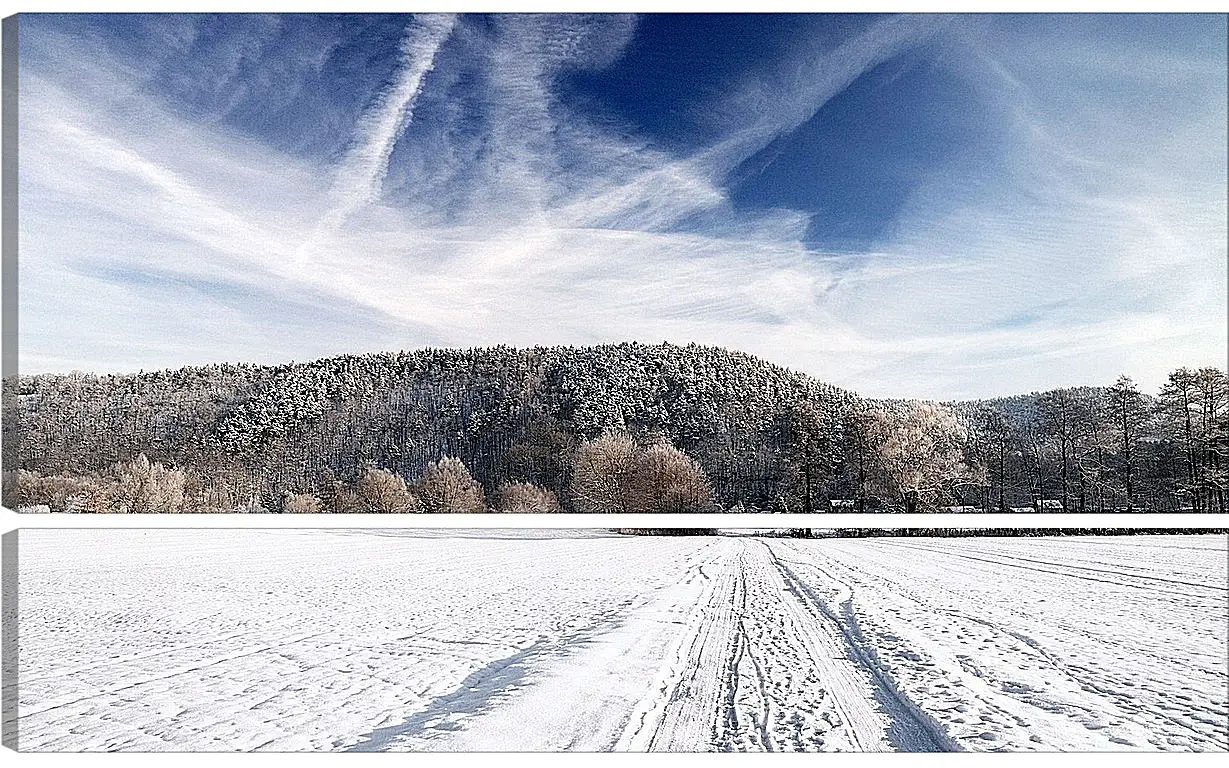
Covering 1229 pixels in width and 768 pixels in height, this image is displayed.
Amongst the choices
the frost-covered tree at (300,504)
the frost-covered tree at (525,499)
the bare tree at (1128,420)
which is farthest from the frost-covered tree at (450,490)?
the bare tree at (1128,420)

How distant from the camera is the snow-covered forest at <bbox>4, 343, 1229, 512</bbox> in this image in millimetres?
10930

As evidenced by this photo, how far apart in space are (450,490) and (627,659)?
28.6ft

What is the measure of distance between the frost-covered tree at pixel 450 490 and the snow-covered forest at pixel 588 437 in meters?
0.02

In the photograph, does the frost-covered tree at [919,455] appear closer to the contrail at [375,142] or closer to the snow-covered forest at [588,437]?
the snow-covered forest at [588,437]

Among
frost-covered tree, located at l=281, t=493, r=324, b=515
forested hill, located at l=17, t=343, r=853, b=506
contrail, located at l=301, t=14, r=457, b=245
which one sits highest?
contrail, located at l=301, t=14, r=457, b=245

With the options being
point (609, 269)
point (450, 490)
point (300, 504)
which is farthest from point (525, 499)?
point (609, 269)

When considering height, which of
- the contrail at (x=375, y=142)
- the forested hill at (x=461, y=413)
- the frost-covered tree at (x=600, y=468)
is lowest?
the frost-covered tree at (x=600, y=468)

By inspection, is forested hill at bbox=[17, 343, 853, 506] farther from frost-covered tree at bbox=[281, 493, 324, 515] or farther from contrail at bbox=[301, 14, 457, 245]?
contrail at bbox=[301, 14, 457, 245]

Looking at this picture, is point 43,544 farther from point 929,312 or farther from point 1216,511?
point 1216,511

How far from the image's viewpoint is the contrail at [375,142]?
10070 millimetres

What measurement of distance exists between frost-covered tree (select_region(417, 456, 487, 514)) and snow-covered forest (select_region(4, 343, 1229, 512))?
21 mm

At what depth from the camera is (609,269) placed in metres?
11.0

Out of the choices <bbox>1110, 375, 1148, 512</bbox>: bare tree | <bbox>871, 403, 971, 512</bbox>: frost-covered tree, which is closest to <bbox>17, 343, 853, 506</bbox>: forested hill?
<bbox>871, 403, 971, 512</bbox>: frost-covered tree

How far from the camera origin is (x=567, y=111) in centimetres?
1033
